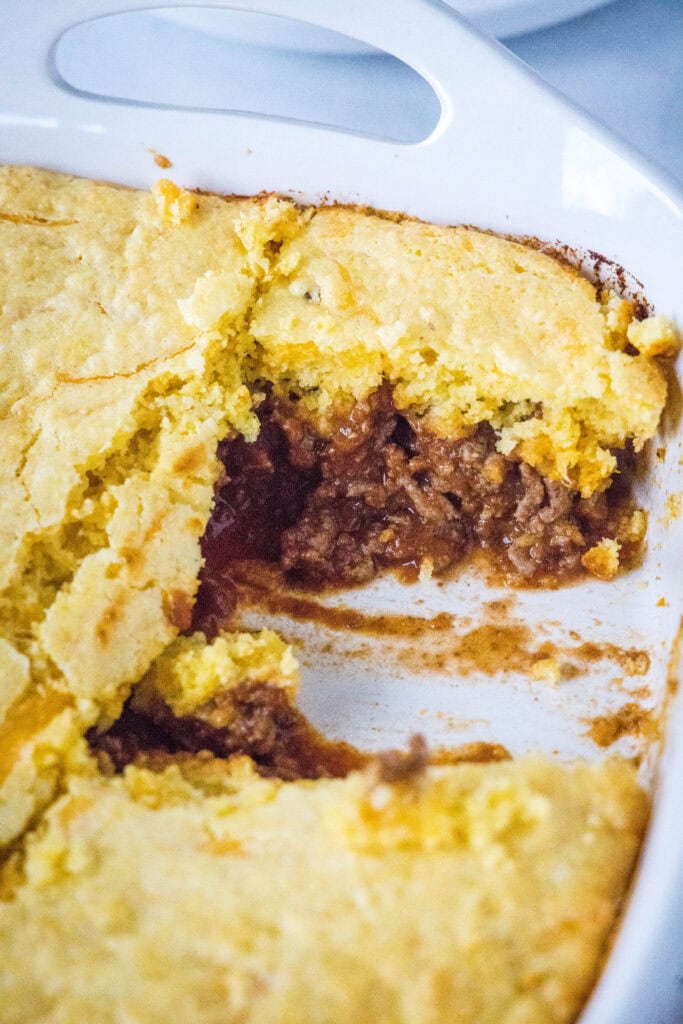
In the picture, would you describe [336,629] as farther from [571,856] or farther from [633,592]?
[571,856]

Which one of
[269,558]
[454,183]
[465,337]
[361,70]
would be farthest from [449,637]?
[361,70]

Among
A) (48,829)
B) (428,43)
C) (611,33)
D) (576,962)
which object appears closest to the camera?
(576,962)

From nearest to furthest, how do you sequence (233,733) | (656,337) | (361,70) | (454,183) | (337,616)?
(233,733), (656,337), (454,183), (337,616), (361,70)

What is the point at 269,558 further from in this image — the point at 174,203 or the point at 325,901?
the point at 325,901

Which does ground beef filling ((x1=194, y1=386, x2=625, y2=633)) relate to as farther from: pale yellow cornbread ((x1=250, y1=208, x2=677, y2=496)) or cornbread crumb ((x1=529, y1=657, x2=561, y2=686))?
cornbread crumb ((x1=529, y1=657, x2=561, y2=686))

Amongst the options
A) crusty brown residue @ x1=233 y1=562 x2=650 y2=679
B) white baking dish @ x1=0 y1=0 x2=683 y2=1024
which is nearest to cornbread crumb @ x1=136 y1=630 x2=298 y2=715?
white baking dish @ x1=0 y1=0 x2=683 y2=1024

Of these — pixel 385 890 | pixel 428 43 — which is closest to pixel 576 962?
pixel 385 890
